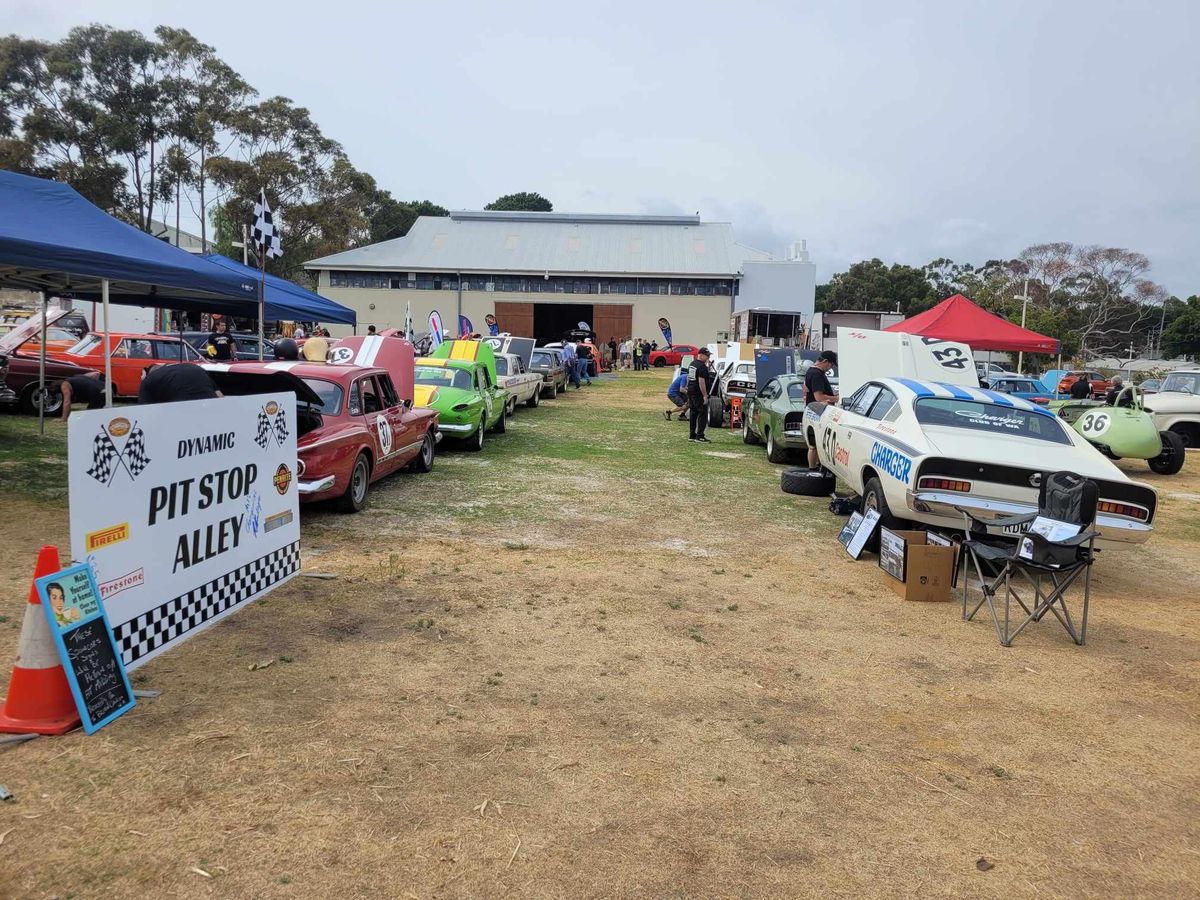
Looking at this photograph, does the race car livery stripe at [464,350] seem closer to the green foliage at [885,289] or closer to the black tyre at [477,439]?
the black tyre at [477,439]

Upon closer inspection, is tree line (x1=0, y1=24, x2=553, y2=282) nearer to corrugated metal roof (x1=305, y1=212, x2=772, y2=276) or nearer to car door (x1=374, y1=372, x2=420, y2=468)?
corrugated metal roof (x1=305, y1=212, x2=772, y2=276)

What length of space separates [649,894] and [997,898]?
1197mm

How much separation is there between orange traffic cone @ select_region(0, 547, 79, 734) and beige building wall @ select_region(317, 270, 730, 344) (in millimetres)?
45514

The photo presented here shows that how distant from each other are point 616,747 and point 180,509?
261 centimetres

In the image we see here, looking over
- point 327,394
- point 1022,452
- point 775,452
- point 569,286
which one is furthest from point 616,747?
point 569,286

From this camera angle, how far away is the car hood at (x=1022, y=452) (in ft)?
22.1

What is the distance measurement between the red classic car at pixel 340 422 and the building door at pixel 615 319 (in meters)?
38.5

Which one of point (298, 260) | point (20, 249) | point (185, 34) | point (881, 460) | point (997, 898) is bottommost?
point (997, 898)

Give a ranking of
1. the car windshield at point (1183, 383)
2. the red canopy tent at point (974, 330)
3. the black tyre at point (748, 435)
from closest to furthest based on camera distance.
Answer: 1. the black tyre at point (748, 435)
2. the red canopy tent at point (974, 330)
3. the car windshield at point (1183, 383)

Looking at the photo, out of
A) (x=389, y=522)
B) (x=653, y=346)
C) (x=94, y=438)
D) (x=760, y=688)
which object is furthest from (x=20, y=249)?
(x=653, y=346)

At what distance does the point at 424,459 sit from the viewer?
36.1 feet

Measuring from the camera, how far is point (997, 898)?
287 cm

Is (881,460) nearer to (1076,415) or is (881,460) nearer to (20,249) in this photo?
(20,249)

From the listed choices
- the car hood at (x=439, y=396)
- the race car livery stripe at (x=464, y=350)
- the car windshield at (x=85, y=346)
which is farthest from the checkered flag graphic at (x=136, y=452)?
the car windshield at (x=85, y=346)
